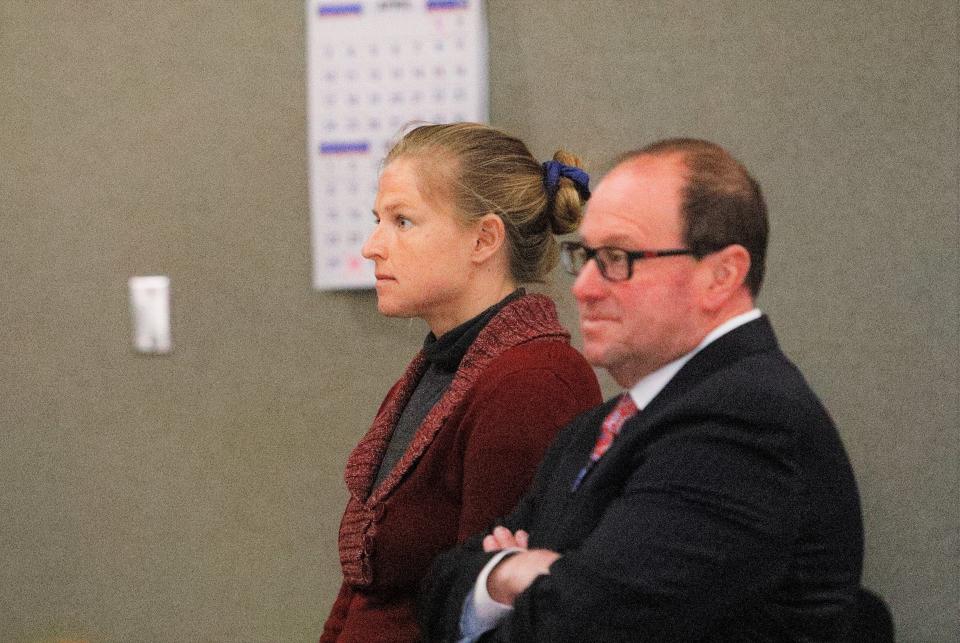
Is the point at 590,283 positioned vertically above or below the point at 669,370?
above

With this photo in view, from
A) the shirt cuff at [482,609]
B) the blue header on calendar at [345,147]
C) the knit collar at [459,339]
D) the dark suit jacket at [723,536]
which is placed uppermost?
the blue header on calendar at [345,147]

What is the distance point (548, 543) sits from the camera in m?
1.37

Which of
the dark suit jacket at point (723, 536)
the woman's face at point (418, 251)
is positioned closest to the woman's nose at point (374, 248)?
the woman's face at point (418, 251)

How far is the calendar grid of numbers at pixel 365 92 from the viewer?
243 centimetres

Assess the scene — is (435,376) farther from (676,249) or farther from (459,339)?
(676,249)

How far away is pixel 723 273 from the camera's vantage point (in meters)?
1.31

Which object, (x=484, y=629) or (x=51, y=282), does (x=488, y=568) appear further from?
(x=51, y=282)

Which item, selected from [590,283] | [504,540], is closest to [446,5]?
[590,283]

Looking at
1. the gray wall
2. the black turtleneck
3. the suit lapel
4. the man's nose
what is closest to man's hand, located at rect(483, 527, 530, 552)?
the suit lapel

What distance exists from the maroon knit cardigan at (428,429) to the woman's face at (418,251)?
0.10m

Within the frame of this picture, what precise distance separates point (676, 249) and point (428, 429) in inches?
24.3

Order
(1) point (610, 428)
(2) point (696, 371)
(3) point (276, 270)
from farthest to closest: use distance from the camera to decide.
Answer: (3) point (276, 270)
(1) point (610, 428)
(2) point (696, 371)

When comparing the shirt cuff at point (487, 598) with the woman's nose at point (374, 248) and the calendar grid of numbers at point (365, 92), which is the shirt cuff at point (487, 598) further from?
the calendar grid of numbers at point (365, 92)

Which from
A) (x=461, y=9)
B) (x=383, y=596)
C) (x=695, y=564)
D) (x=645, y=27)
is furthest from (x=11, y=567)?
(x=695, y=564)
